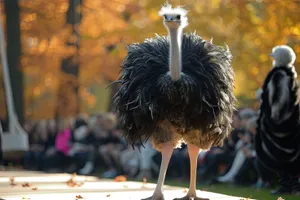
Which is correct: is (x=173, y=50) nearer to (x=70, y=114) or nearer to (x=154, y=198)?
(x=154, y=198)

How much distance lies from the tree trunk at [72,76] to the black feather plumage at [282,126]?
1111 cm

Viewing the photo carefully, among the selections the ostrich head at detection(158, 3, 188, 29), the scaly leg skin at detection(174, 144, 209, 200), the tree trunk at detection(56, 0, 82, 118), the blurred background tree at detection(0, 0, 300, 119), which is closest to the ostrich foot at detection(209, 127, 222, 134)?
the scaly leg skin at detection(174, 144, 209, 200)

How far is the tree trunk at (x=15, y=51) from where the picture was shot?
873 inches

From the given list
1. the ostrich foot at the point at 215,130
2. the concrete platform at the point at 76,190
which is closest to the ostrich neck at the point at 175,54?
the ostrich foot at the point at 215,130

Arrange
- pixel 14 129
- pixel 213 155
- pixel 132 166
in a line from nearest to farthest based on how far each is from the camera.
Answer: pixel 213 155 → pixel 132 166 → pixel 14 129

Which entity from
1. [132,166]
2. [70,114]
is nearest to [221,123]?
[132,166]

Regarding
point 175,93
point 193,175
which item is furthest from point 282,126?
point 175,93

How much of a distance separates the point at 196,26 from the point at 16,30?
650 cm

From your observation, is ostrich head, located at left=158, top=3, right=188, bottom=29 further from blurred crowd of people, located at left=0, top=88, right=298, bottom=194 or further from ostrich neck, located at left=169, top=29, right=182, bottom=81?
blurred crowd of people, located at left=0, top=88, right=298, bottom=194

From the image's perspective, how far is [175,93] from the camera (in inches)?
329

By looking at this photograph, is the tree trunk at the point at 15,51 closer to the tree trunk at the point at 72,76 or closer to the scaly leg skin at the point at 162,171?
the tree trunk at the point at 72,76

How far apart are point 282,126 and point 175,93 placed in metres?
3.84

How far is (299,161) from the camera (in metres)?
11.7

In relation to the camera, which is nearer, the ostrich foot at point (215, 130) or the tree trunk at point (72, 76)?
the ostrich foot at point (215, 130)
